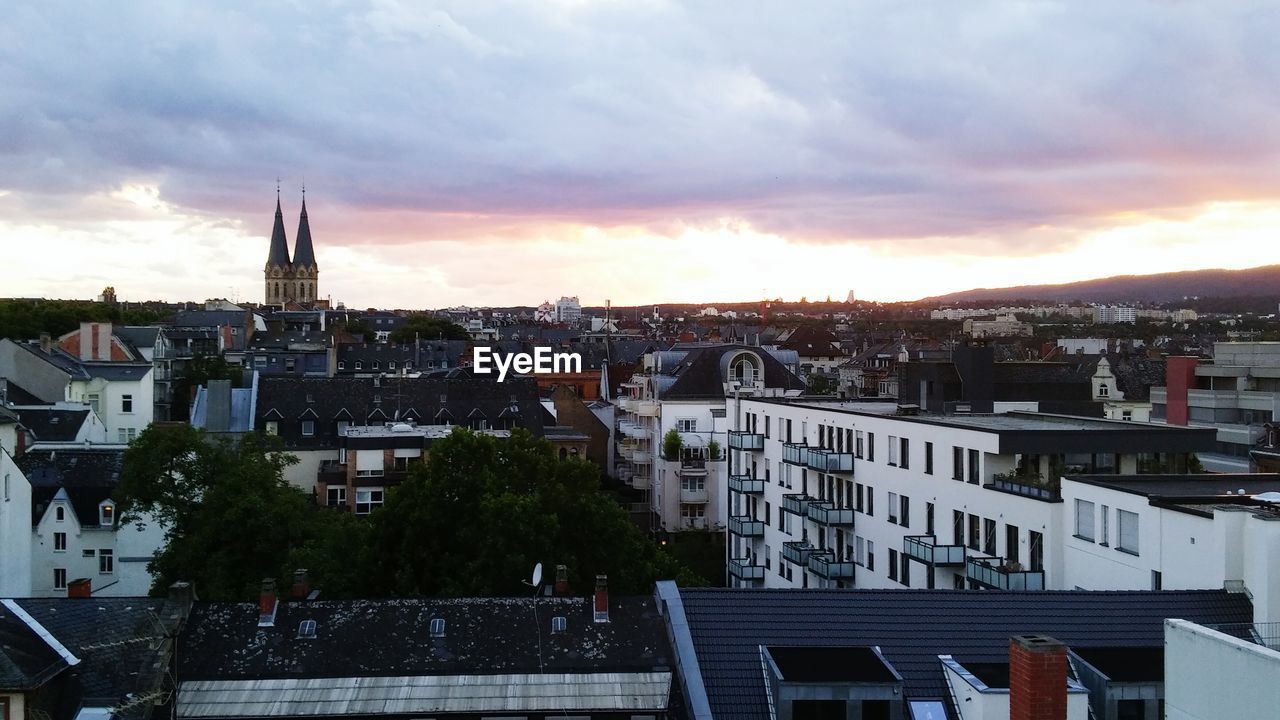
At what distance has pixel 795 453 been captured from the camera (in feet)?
181

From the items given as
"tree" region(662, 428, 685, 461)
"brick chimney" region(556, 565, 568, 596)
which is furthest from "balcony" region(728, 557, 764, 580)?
"brick chimney" region(556, 565, 568, 596)

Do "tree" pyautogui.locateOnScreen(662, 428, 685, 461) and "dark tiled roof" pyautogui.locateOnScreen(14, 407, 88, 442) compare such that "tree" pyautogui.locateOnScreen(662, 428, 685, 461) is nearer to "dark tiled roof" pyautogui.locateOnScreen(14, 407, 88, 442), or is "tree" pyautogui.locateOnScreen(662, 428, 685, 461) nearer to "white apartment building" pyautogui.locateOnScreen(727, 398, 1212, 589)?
"white apartment building" pyautogui.locateOnScreen(727, 398, 1212, 589)

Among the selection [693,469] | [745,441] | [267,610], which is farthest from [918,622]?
[693,469]

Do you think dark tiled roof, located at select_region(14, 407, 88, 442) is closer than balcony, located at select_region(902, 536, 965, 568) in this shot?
No

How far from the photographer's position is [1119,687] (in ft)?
71.8

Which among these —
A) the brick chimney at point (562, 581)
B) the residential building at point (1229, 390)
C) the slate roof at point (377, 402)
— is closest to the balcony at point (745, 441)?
the slate roof at point (377, 402)

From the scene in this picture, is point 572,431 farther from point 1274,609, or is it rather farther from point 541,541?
point 1274,609

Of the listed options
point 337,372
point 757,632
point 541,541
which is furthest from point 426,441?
point 337,372

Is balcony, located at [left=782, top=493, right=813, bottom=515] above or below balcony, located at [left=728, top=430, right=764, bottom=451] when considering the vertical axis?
below

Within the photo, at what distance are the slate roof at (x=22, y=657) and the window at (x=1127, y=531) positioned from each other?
24.8m

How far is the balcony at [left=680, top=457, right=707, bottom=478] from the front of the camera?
248 ft

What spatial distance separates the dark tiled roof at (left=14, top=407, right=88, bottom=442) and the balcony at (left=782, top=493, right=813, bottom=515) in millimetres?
46124

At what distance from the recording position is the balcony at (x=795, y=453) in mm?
53819

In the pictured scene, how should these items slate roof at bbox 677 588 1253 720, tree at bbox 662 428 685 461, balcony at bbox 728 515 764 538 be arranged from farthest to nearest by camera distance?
tree at bbox 662 428 685 461 → balcony at bbox 728 515 764 538 → slate roof at bbox 677 588 1253 720
